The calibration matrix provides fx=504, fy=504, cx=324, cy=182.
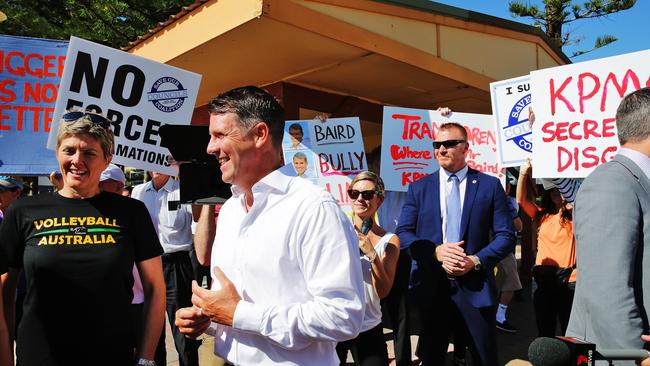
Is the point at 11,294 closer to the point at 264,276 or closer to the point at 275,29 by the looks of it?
the point at 264,276

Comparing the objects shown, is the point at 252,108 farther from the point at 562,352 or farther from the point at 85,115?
the point at 562,352

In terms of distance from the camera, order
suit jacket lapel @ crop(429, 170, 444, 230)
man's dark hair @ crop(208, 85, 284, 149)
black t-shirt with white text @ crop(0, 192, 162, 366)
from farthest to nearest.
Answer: suit jacket lapel @ crop(429, 170, 444, 230), black t-shirt with white text @ crop(0, 192, 162, 366), man's dark hair @ crop(208, 85, 284, 149)

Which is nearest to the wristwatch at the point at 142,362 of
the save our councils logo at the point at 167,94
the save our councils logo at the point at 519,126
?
the save our councils logo at the point at 167,94

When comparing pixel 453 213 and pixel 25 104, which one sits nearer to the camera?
pixel 453 213

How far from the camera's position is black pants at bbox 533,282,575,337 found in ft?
14.1

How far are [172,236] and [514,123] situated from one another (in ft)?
10.7

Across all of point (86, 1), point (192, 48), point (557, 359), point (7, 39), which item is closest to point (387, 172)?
point (192, 48)

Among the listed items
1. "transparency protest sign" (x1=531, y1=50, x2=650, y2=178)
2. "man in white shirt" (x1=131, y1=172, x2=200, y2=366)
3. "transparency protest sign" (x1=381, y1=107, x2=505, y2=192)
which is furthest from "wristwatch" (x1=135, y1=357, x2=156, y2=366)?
"transparency protest sign" (x1=381, y1=107, x2=505, y2=192)

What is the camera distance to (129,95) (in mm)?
3758

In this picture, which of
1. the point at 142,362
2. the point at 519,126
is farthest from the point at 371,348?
the point at 519,126

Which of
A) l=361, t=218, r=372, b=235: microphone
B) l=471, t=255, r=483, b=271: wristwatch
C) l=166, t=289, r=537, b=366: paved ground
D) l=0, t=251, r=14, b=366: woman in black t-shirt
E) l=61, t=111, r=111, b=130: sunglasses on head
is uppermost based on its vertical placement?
l=61, t=111, r=111, b=130: sunglasses on head

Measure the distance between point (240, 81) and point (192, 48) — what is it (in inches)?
73.3

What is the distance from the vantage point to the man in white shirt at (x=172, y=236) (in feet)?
15.4

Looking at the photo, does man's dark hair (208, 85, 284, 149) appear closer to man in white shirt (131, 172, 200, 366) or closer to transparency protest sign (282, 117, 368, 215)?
man in white shirt (131, 172, 200, 366)
